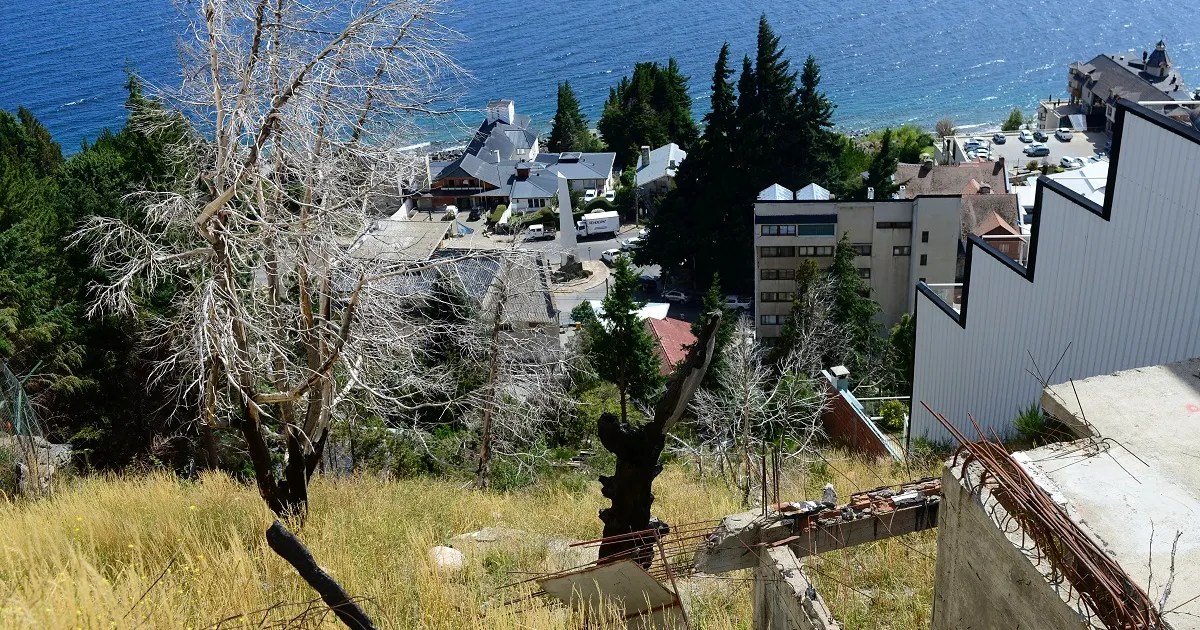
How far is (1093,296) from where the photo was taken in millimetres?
8398

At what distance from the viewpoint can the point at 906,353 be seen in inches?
867

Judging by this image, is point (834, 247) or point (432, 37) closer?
point (432, 37)

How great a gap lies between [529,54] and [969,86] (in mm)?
36905

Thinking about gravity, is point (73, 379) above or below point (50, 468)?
below

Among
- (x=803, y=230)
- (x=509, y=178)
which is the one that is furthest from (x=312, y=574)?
(x=509, y=178)

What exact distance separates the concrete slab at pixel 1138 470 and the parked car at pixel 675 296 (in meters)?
33.1

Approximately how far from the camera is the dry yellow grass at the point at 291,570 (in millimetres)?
4426

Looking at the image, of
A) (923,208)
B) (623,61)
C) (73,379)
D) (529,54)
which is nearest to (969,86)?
(623,61)

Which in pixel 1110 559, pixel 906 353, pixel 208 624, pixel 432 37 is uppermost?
pixel 432 37

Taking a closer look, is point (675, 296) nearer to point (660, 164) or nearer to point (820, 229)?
point (820, 229)

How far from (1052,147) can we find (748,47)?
33.3 meters

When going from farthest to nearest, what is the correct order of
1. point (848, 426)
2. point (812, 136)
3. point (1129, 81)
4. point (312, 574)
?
point (1129, 81), point (812, 136), point (848, 426), point (312, 574)

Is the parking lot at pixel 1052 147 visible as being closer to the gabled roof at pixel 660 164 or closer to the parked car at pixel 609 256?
the gabled roof at pixel 660 164

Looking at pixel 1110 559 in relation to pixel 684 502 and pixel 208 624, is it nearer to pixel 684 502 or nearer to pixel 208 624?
pixel 208 624
